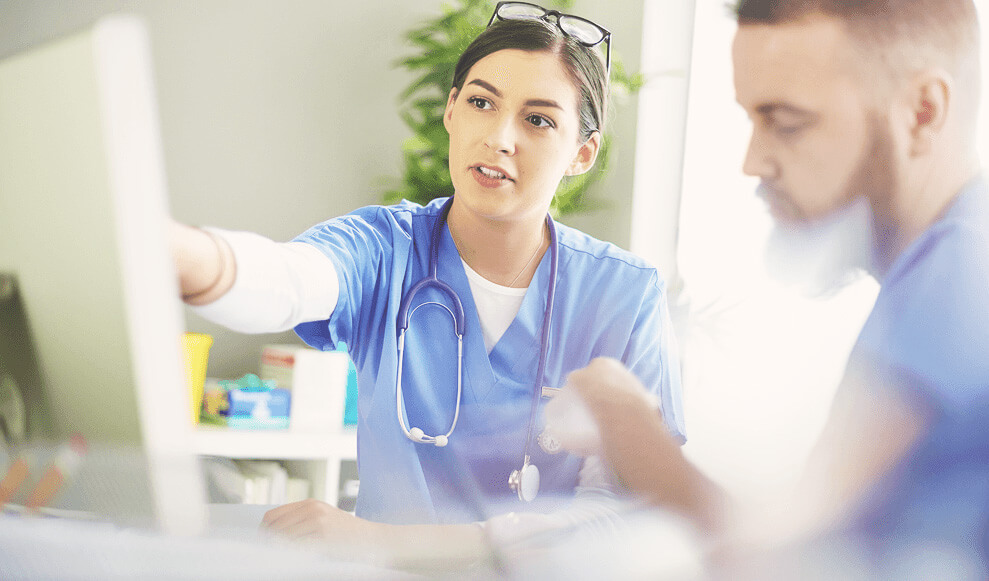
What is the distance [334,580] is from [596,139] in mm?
518

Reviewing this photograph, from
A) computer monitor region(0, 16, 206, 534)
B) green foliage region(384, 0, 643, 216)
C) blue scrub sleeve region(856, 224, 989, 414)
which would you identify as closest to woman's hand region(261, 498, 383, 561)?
computer monitor region(0, 16, 206, 534)

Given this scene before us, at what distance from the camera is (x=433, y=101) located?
102 centimetres

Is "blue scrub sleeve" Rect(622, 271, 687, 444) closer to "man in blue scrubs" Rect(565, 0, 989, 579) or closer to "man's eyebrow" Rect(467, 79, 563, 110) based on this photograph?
"man in blue scrubs" Rect(565, 0, 989, 579)

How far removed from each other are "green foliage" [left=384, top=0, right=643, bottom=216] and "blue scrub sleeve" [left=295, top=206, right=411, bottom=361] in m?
0.38

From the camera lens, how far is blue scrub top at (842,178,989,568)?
0.41 m

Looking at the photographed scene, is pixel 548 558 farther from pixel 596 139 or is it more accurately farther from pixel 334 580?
pixel 596 139

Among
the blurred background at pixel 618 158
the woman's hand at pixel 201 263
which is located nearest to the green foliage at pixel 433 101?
the blurred background at pixel 618 158

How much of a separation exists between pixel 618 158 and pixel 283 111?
0.48 meters

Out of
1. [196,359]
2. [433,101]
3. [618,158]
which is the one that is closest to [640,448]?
[618,158]

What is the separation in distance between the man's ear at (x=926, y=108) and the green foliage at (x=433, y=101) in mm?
494

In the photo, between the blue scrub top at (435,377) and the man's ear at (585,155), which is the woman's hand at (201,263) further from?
the man's ear at (585,155)

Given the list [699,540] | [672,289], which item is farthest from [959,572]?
[672,289]

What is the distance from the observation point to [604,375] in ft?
1.77

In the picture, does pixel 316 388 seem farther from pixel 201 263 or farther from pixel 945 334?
pixel 945 334
